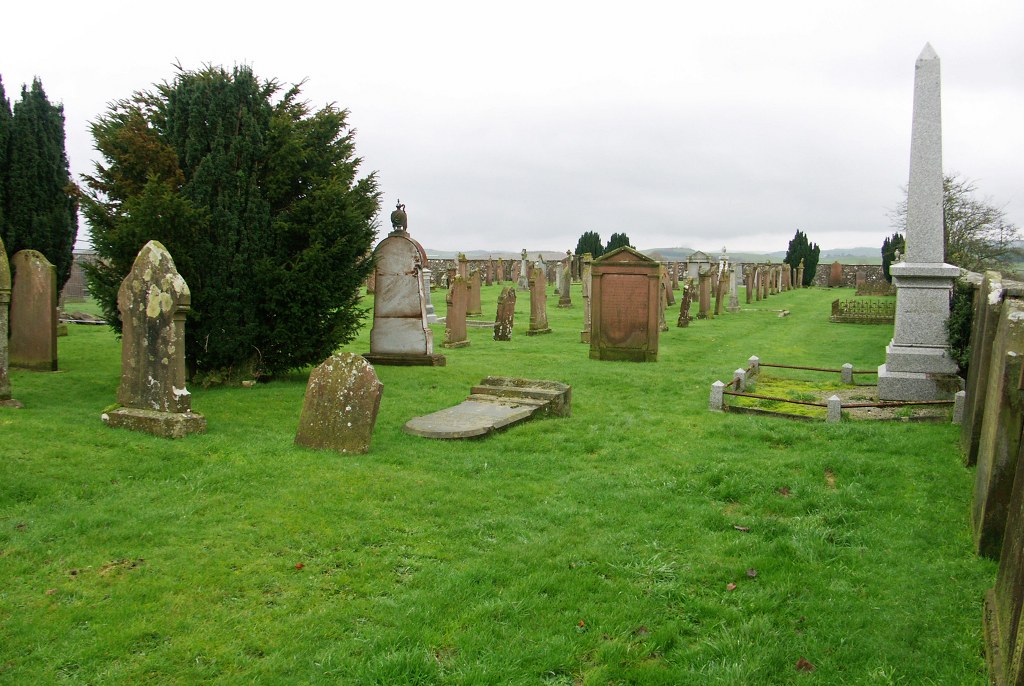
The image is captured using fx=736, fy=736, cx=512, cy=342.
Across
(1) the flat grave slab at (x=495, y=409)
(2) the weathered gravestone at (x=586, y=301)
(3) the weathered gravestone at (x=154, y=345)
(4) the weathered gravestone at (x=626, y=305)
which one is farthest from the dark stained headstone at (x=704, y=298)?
(3) the weathered gravestone at (x=154, y=345)

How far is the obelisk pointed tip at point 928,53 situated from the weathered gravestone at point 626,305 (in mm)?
6142

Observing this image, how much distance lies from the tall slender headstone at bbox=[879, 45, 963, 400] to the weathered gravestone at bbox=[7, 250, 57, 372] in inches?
520

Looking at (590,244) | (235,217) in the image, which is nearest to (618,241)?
(590,244)

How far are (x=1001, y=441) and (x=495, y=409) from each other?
19.9 feet

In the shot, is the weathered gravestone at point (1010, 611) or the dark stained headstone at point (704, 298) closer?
the weathered gravestone at point (1010, 611)

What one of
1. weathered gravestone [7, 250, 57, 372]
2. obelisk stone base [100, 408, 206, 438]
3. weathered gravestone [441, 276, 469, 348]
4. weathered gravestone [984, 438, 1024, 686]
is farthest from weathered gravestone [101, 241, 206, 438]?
weathered gravestone [441, 276, 469, 348]

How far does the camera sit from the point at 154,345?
27.3ft

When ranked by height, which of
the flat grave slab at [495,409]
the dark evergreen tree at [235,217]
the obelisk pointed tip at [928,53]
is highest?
the obelisk pointed tip at [928,53]

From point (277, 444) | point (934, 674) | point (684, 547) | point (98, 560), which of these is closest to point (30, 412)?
point (277, 444)

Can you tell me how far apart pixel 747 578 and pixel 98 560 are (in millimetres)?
4639

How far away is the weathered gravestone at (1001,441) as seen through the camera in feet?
15.9

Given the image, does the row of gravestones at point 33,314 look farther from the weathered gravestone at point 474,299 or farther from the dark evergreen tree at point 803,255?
the dark evergreen tree at point 803,255

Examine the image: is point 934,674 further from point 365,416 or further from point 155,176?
point 155,176

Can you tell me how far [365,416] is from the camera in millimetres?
8031
